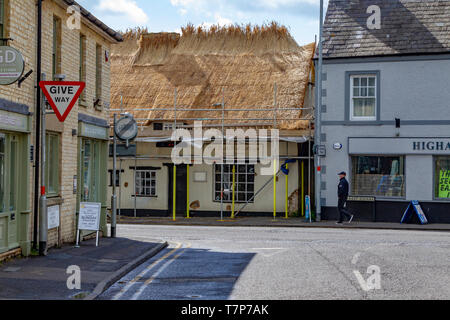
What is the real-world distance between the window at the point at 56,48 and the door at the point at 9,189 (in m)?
2.56

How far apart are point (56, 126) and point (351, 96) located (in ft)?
46.0

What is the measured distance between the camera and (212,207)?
28.8m

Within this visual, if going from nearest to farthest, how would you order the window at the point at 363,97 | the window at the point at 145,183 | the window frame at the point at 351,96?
the window frame at the point at 351,96, the window at the point at 363,97, the window at the point at 145,183

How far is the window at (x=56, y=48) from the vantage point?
51.9ft

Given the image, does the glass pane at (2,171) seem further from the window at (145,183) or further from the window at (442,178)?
the window at (442,178)

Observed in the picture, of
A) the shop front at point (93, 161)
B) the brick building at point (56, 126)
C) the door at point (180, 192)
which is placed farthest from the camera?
the door at point (180, 192)

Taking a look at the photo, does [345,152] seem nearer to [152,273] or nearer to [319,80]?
[319,80]

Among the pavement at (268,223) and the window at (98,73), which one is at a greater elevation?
the window at (98,73)

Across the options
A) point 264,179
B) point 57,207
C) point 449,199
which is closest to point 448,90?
point 449,199

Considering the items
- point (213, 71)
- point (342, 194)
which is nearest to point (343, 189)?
point (342, 194)

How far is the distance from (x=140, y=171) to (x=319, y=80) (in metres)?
8.35

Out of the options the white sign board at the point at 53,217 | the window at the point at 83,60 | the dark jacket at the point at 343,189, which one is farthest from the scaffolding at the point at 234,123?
the white sign board at the point at 53,217

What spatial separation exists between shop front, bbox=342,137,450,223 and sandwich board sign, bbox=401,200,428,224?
0.33 metres

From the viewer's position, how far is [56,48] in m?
15.9
